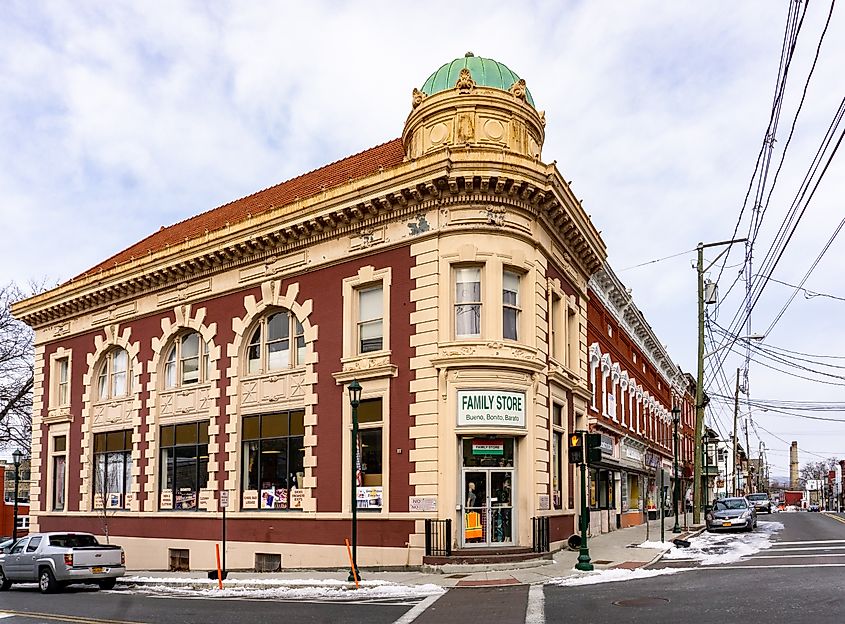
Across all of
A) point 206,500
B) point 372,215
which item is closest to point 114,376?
point 206,500

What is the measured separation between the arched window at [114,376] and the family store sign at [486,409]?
52.9ft

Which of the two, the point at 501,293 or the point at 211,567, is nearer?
the point at 501,293

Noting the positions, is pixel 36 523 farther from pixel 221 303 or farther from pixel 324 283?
pixel 324 283

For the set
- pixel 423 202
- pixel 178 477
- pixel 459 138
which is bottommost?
pixel 178 477

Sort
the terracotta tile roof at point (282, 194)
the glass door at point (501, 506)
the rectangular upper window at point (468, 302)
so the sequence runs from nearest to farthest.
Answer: the glass door at point (501, 506) → the rectangular upper window at point (468, 302) → the terracotta tile roof at point (282, 194)

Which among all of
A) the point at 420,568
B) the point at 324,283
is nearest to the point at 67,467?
the point at 324,283

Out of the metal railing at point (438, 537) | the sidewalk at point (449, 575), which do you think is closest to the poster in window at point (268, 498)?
the sidewalk at point (449, 575)

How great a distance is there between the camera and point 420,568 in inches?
895

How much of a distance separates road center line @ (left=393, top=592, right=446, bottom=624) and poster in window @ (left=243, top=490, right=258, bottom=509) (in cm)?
1122

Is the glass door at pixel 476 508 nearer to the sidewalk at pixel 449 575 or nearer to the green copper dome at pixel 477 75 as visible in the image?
the sidewalk at pixel 449 575

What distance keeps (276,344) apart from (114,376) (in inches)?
399

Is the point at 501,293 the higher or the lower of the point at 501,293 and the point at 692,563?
the higher

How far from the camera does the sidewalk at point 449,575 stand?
20750mm

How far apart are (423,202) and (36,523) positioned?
23.9m
